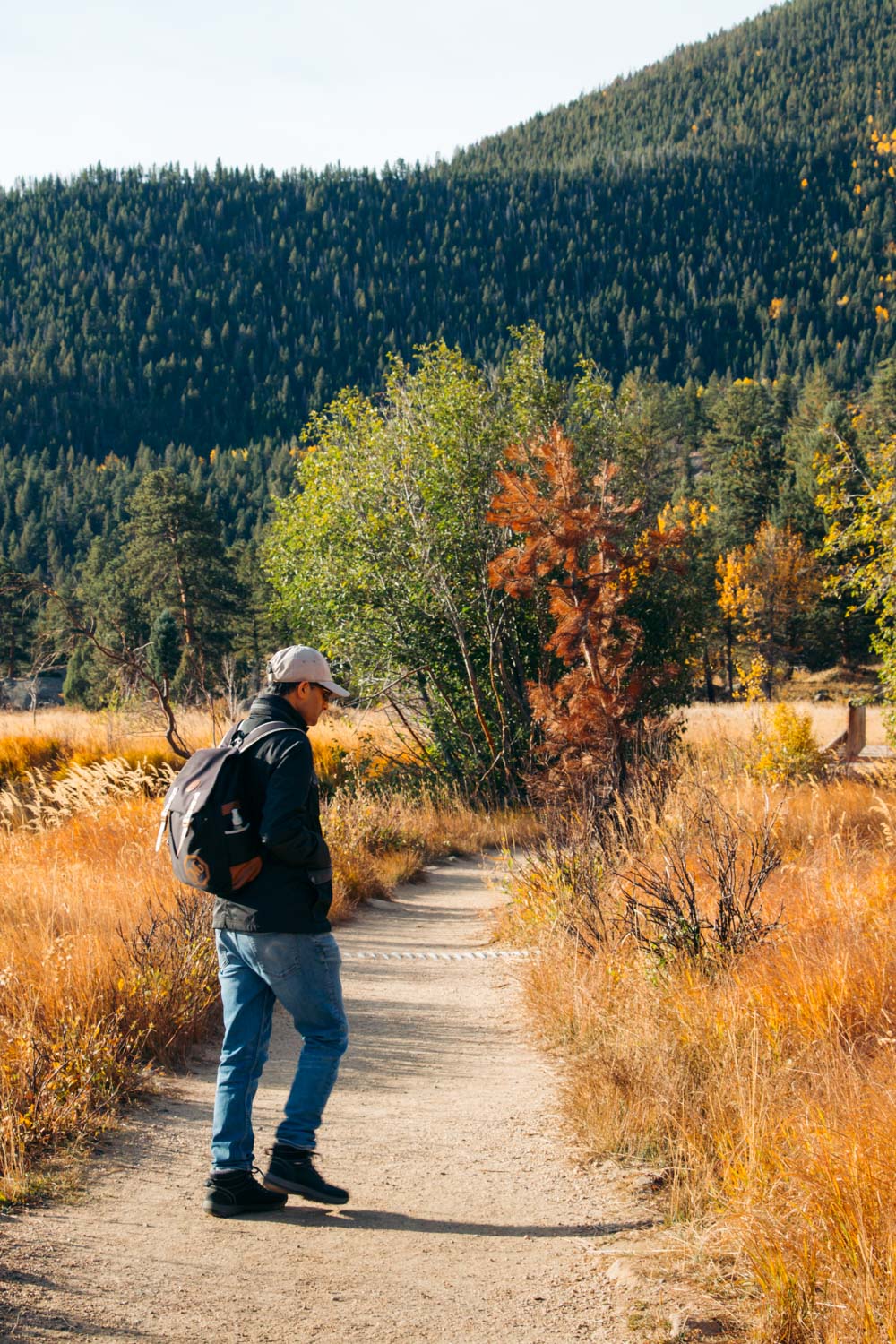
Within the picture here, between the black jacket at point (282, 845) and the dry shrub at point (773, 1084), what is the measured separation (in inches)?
61.6

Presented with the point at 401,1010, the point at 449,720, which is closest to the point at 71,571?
the point at 449,720

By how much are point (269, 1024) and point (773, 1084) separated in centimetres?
186

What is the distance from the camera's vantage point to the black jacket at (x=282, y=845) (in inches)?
148

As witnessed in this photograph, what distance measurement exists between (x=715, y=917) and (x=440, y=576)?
34.1 feet

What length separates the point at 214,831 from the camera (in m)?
3.73

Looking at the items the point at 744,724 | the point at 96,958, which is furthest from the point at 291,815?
the point at 744,724

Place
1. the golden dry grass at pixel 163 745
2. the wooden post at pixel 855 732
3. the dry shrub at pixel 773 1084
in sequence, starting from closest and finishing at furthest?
the dry shrub at pixel 773 1084 → the golden dry grass at pixel 163 745 → the wooden post at pixel 855 732

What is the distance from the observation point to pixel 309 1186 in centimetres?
384

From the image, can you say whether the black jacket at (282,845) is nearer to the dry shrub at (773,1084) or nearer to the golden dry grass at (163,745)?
the dry shrub at (773,1084)

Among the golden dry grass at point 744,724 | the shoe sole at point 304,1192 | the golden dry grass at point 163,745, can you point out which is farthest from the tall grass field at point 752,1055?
the golden dry grass at point 163,745

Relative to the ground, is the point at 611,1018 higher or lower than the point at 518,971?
higher

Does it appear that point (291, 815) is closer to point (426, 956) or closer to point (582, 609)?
point (426, 956)

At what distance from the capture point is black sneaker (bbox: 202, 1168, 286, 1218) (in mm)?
3766

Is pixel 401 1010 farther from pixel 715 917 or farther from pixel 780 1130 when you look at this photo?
pixel 780 1130
